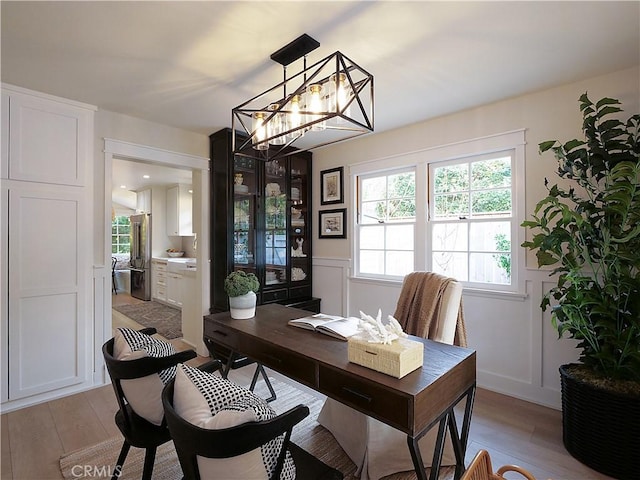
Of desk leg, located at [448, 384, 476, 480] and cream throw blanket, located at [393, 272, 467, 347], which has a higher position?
cream throw blanket, located at [393, 272, 467, 347]

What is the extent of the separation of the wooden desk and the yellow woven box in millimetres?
26

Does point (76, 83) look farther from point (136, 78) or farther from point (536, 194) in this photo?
point (536, 194)

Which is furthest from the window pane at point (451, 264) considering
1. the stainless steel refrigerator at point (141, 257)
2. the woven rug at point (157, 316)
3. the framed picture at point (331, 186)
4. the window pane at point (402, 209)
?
the stainless steel refrigerator at point (141, 257)

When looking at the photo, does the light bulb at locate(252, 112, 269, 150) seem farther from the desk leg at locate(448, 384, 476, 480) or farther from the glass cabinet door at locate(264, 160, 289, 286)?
the glass cabinet door at locate(264, 160, 289, 286)

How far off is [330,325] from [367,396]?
0.57m

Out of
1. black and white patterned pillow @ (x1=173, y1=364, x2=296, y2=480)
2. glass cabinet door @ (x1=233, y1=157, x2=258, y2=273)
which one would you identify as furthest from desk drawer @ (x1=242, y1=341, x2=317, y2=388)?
glass cabinet door @ (x1=233, y1=157, x2=258, y2=273)

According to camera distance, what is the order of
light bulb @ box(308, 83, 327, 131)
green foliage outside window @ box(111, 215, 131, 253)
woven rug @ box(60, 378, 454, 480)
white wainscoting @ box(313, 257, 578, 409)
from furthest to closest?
green foliage outside window @ box(111, 215, 131, 253) < white wainscoting @ box(313, 257, 578, 409) < woven rug @ box(60, 378, 454, 480) < light bulb @ box(308, 83, 327, 131)

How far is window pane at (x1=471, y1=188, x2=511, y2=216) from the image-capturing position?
2.77 metres

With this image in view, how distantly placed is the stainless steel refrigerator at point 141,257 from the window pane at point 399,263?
17.9 ft

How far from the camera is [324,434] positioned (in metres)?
2.16

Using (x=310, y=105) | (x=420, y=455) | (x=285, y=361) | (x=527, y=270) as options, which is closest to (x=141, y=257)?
(x=285, y=361)

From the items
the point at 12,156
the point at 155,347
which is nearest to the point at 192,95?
the point at 12,156

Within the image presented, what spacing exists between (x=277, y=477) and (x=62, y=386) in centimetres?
260

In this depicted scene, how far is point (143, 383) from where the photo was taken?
52.9 inches
